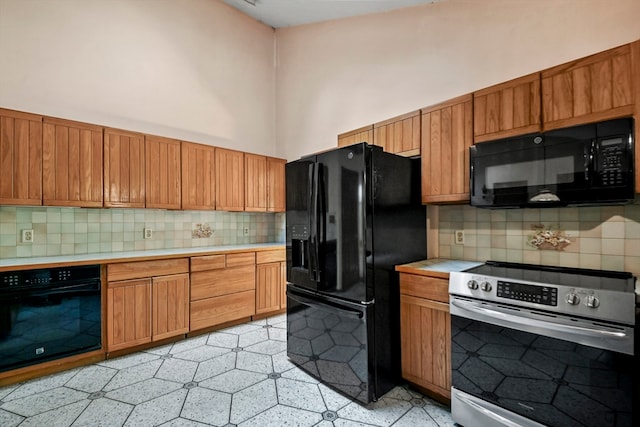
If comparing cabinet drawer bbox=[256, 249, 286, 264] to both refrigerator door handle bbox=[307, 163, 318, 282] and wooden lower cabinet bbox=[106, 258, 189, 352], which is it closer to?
wooden lower cabinet bbox=[106, 258, 189, 352]

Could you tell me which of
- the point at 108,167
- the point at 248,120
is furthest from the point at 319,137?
the point at 108,167

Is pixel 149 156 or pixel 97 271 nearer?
pixel 97 271

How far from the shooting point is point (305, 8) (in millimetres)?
3648

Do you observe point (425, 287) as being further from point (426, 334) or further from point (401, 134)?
point (401, 134)

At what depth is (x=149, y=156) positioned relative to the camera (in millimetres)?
3076

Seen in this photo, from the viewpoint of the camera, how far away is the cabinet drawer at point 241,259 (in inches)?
131

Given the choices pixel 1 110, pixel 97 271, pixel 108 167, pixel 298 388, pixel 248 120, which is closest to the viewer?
pixel 298 388

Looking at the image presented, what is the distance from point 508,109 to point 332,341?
1971mm

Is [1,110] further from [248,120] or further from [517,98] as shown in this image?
[517,98]

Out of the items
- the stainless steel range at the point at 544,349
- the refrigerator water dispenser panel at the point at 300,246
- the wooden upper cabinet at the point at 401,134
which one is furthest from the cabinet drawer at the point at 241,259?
the stainless steel range at the point at 544,349

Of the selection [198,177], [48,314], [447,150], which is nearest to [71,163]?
[198,177]

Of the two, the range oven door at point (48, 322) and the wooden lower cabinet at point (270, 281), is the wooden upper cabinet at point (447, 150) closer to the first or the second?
the wooden lower cabinet at point (270, 281)

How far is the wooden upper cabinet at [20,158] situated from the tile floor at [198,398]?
1.46m

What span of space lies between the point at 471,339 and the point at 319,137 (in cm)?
300
